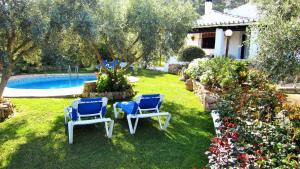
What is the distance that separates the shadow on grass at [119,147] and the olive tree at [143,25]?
3654 mm

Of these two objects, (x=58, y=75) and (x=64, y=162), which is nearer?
(x=64, y=162)

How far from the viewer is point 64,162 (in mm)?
6172

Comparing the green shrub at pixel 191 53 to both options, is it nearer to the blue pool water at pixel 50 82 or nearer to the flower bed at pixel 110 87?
the blue pool water at pixel 50 82

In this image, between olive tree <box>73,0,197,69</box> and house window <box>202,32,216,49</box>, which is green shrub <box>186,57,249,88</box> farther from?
house window <box>202,32,216,49</box>

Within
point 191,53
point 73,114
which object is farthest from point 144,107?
point 191,53

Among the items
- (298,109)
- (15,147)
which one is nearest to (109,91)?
(15,147)

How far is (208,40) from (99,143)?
2312cm

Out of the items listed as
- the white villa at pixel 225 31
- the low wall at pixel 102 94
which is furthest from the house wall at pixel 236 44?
the low wall at pixel 102 94

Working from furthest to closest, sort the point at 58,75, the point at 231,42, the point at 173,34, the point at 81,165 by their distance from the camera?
the point at 231,42, the point at 58,75, the point at 173,34, the point at 81,165

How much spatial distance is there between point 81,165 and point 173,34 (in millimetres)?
7528

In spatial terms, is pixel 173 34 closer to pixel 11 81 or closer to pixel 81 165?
pixel 81 165

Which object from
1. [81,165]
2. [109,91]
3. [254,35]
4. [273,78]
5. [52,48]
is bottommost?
[81,165]

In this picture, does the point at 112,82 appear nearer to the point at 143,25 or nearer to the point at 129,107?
the point at 143,25

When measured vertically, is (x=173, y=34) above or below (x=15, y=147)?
above
